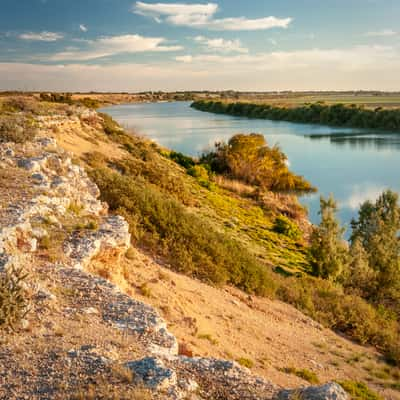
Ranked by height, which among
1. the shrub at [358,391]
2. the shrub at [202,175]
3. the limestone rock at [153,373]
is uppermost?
the limestone rock at [153,373]

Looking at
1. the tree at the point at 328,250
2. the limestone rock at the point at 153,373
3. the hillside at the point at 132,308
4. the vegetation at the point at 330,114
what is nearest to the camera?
the limestone rock at the point at 153,373

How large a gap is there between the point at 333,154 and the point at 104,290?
144 feet

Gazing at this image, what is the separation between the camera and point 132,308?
19.0ft

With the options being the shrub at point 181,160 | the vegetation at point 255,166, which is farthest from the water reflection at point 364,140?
the shrub at point 181,160

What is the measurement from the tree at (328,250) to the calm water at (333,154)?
1051 centimetres

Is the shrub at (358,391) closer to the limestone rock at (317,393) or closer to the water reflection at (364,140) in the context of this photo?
the limestone rock at (317,393)

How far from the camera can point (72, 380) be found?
3979 mm

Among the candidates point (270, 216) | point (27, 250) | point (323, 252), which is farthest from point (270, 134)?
point (27, 250)

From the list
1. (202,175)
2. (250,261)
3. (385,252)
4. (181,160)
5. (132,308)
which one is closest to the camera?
(132,308)

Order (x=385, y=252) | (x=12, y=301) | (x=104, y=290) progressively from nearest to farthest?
(x=12, y=301), (x=104, y=290), (x=385, y=252)

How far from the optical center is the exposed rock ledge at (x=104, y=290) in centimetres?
427

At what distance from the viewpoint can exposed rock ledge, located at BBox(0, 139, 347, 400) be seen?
427 centimetres

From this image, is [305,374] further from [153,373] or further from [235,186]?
[235,186]

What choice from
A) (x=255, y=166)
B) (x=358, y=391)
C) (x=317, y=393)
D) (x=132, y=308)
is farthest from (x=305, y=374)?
(x=255, y=166)
